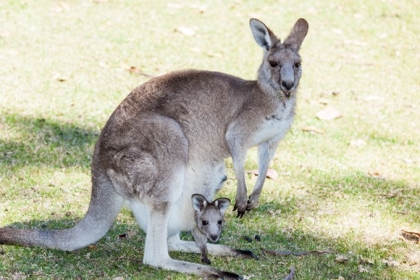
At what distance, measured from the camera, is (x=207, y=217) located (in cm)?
474

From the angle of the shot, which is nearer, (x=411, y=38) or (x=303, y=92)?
(x=303, y=92)

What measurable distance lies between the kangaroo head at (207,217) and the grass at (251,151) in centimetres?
24

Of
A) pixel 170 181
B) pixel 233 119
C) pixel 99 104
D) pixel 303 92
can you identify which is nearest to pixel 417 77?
pixel 303 92

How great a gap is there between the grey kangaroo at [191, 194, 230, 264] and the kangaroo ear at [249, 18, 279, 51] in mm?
1126

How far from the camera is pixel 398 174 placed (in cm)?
650

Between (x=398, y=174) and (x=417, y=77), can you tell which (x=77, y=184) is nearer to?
(x=398, y=174)

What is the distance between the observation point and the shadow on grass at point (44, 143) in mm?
6176

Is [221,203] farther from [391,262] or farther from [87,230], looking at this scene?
[391,262]

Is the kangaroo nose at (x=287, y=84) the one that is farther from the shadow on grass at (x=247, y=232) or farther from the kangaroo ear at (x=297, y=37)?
the shadow on grass at (x=247, y=232)

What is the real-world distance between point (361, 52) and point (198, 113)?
5.21 metres

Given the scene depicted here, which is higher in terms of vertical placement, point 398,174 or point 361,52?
point 361,52

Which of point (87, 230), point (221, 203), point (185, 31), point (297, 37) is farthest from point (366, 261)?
point (185, 31)

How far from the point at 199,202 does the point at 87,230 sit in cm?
72

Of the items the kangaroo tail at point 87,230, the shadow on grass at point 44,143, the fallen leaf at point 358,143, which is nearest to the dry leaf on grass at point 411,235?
the fallen leaf at point 358,143
